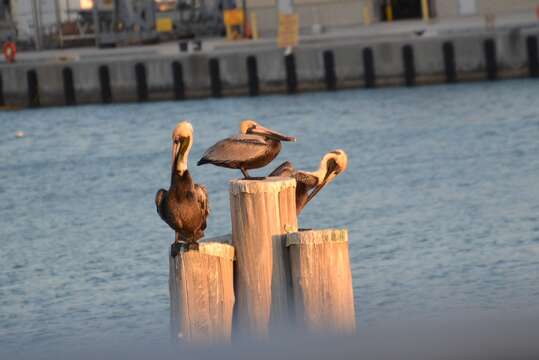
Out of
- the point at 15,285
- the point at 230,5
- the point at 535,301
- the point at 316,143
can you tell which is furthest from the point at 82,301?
the point at 230,5

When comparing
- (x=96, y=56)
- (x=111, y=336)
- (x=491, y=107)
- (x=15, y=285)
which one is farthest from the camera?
(x=96, y=56)

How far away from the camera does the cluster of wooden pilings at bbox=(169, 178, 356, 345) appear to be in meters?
9.82

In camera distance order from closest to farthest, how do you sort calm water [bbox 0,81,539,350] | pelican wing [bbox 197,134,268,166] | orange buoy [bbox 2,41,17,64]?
1. pelican wing [bbox 197,134,268,166]
2. calm water [bbox 0,81,539,350]
3. orange buoy [bbox 2,41,17,64]

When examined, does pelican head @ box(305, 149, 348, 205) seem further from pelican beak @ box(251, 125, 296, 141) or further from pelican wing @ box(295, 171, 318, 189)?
pelican beak @ box(251, 125, 296, 141)

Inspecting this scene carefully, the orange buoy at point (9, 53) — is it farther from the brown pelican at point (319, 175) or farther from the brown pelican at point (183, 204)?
the brown pelican at point (183, 204)

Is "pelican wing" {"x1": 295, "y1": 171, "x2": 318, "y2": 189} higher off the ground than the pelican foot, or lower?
higher

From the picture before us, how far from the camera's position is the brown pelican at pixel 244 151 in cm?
1021

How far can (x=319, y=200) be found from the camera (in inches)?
1135

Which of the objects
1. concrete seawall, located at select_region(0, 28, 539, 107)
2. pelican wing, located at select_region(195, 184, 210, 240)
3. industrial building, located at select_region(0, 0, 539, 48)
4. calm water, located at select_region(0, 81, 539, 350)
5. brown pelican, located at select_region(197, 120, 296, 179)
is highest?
industrial building, located at select_region(0, 0, 539, 48)

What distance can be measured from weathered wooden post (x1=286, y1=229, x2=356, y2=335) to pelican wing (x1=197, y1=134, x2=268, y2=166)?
0.69 m

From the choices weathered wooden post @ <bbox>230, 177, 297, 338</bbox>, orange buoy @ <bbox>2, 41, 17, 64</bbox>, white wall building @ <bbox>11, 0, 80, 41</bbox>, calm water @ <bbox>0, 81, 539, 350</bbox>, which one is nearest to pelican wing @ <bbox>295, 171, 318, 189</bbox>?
weathered wooden post @ <bbox>230, 177, 297, 338</bbox>

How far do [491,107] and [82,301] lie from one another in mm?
28112

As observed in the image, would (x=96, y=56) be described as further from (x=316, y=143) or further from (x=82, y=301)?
(x=82, y=301)

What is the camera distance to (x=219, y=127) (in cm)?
4606
